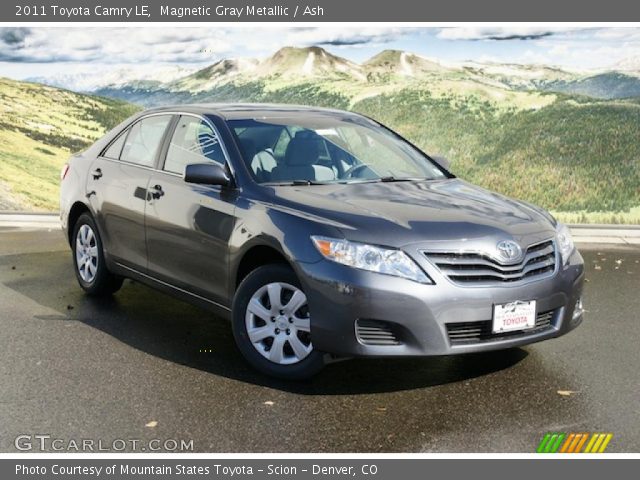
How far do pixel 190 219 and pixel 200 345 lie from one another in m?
0.88

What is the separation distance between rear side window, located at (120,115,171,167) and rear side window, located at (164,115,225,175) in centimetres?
22

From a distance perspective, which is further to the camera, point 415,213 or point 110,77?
point 110,77

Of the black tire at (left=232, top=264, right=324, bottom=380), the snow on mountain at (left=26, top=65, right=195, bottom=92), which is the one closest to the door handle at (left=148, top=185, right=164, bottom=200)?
the black tire at (left=232, top=264, right=324, bottom=380)

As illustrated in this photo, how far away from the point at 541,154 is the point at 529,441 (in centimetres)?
1140

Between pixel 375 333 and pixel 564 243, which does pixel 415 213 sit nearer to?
pixel 375 333

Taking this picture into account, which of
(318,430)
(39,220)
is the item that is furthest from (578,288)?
(39,220)

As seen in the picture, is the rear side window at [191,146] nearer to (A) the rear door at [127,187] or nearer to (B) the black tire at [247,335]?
(A) the rear door at [127,187]

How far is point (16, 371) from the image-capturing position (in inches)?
233

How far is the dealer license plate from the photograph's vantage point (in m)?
5.34

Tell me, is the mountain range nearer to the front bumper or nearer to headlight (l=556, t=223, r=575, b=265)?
headlight (l=556, t=223, r=575, b=265)

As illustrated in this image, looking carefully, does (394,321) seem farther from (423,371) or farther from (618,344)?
(618,344)

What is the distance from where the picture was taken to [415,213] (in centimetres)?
563

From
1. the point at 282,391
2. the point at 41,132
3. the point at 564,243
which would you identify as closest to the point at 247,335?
the point at 282,391

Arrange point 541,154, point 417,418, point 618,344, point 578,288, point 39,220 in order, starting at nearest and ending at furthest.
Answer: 1. point 417,418
2. point 578,288
3. point 618,344
4. point 39,220
5. point 541,154
